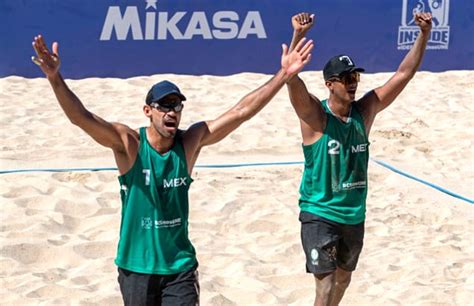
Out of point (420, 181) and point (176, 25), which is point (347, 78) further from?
point (176, 25)

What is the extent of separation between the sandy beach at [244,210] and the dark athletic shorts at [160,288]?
1664mm

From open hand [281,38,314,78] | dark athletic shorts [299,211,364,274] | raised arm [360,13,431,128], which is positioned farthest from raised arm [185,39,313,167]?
raised arm [360,13,431,128]

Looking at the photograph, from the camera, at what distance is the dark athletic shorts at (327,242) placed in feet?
→ 17.8

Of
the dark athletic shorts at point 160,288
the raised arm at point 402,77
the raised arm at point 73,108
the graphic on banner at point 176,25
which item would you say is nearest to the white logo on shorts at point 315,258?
the raised arm at point 402,77

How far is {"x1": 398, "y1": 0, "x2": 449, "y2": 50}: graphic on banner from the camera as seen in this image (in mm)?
13617

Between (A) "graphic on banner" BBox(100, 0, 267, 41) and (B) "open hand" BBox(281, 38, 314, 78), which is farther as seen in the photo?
(A) "graphic on banner" BBox(100, 0, 267, 41)

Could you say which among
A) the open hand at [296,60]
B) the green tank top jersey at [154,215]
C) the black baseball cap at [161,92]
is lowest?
the green tank top jersey at [154,215]

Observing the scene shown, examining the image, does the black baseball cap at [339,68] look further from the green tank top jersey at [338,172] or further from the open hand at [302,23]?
the open hand at [302,23]

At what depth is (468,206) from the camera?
846cm

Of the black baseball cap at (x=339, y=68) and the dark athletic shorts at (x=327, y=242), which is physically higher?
the black baseball cap at (x=339, y=68)

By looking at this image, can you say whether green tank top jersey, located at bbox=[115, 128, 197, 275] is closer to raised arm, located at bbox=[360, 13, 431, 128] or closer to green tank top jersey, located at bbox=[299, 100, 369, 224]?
green tank top jersey, located at bbox=[299, 100, 369, 224]

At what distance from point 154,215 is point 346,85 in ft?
5.76

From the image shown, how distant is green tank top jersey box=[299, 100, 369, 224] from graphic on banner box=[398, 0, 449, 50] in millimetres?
8501

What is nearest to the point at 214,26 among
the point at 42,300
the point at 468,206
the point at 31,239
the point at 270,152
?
the point at 270,152
